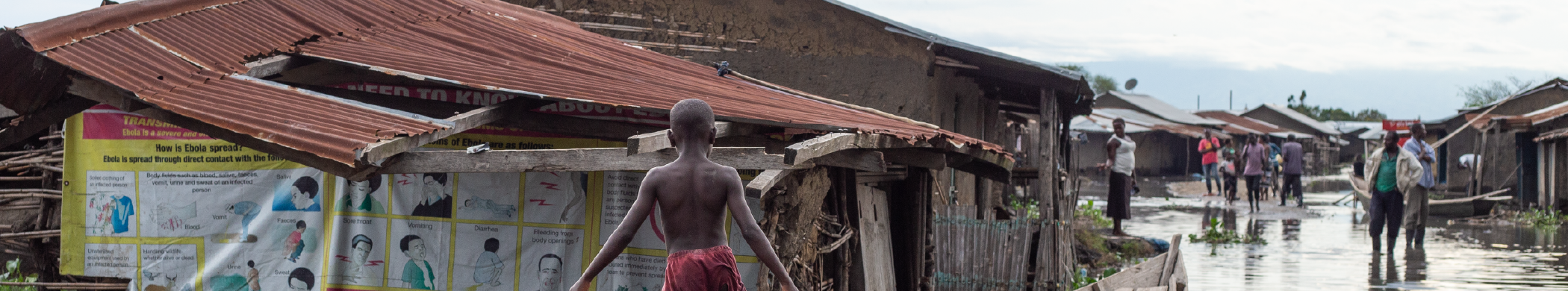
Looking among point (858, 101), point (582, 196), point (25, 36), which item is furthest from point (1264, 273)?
point (25, 36)

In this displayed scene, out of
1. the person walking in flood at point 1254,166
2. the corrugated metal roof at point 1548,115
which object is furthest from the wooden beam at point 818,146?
the corrugated metal roof at point 1548,115

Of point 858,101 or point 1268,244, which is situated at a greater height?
point 858,101

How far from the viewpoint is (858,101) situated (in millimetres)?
8469

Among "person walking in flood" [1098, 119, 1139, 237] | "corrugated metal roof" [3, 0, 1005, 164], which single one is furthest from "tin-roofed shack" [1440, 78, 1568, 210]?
"corrugated metal roof" [3, 0, 1005, 164]

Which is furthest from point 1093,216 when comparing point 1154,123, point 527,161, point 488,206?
point 1154,123

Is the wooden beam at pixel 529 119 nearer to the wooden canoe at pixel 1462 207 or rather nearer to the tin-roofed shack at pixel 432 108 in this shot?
the tin-roofed shack at pixel 432 108

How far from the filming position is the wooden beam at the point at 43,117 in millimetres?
4918

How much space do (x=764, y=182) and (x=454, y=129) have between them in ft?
4.17

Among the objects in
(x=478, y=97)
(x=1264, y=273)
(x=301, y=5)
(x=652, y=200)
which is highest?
(x=301, y=5)

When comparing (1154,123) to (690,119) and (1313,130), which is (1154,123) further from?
(690,119)

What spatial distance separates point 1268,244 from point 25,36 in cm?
1229

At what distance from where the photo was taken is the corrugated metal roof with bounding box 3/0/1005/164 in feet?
14.1

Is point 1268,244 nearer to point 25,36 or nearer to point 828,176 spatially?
point 828,176

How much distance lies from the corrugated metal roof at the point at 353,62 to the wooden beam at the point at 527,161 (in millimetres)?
178
